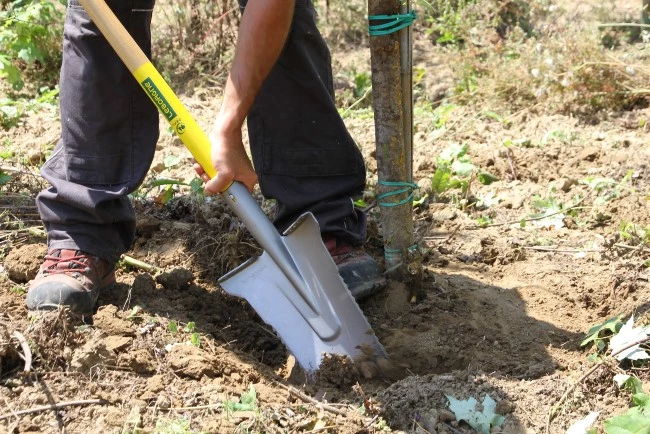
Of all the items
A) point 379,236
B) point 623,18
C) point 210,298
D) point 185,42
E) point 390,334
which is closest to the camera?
point 390,334

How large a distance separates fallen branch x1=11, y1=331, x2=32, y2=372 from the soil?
1.3 inches

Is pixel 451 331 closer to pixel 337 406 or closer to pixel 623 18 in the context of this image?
pixel 337 406

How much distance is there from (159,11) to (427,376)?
13.2 feet

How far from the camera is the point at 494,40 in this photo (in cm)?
505

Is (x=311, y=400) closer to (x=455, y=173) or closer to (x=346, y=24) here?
(x=455, y=173)

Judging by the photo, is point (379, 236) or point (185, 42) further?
point (185, 42)

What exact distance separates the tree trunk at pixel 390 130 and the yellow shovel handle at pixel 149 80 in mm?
603

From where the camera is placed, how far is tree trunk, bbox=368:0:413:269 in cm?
257

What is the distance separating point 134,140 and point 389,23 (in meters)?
0.89

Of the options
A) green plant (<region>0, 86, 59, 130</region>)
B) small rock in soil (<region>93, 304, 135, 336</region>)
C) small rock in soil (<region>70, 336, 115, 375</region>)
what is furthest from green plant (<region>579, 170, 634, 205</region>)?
green plant (<region>0, 86, 59, 130</region>)

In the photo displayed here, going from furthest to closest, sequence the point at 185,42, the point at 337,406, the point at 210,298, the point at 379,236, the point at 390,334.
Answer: the point at 185,42
the point at 379,236
the point at 210,298
the point at 390,334
the point at 337,406

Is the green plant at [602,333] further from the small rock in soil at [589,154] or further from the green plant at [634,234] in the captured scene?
the small rock in soil at [589,154]

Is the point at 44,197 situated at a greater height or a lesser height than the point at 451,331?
greater

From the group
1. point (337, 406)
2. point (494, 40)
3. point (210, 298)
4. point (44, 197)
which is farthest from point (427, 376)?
point (494, 40)
